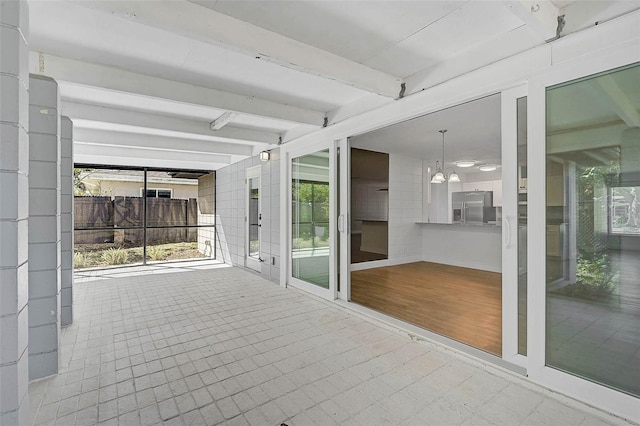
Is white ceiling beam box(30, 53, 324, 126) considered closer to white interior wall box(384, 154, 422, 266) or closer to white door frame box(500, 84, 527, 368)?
white door frame box(500, 84, 527, 368)

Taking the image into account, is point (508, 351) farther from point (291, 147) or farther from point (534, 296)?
point (291, 147)

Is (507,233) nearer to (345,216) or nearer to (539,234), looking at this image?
(539,234)

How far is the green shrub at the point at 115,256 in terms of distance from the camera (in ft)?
22.7

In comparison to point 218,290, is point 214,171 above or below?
above

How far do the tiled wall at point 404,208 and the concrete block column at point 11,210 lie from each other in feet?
20.3

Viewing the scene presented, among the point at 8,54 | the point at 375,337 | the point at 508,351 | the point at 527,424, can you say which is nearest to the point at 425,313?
the point at 375,337

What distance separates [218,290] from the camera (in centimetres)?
464

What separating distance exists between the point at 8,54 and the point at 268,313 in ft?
10.1

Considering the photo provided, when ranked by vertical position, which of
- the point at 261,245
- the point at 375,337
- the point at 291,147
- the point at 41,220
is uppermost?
the point at 291,147

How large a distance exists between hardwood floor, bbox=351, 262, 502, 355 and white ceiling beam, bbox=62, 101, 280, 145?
287cm

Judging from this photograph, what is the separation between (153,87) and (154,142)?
97.3 inches

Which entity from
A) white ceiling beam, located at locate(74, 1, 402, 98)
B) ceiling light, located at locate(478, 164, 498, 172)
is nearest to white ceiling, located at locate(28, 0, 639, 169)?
white ceiling beam, located at locate(74, 1, 402, 98)

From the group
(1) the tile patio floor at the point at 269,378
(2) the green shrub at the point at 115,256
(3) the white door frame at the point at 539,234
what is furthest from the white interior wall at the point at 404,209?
(2) the green shrub at the point at 115,256

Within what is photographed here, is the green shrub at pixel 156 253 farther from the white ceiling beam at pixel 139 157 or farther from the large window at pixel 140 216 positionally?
the white ceiling beam at pixel 139 157
